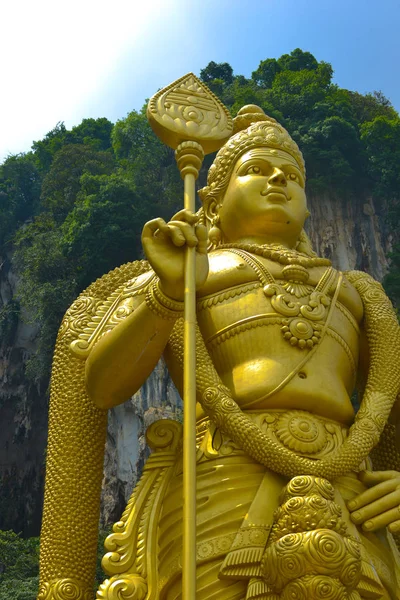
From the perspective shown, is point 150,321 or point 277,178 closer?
point 150,321

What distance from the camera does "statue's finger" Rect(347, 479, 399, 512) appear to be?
315 cm

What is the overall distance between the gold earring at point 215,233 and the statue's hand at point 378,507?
5.10ft

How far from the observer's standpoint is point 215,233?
4.19 meters

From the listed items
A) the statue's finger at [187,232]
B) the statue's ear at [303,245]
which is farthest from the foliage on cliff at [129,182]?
the statue's finger at [187,232]

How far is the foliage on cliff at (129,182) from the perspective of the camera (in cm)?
1847

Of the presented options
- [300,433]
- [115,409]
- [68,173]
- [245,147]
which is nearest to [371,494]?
[300,433]

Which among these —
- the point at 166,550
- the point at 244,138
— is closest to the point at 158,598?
the point at 166,550

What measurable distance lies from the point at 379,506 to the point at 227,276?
3.96ft

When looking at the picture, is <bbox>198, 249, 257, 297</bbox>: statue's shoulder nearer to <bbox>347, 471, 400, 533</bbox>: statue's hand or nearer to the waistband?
the waistband

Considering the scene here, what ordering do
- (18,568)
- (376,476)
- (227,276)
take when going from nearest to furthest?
(376,476), (227,276), (18,568)

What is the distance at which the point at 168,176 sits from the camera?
2123cm

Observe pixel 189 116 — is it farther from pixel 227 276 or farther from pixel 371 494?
pixel 371 494

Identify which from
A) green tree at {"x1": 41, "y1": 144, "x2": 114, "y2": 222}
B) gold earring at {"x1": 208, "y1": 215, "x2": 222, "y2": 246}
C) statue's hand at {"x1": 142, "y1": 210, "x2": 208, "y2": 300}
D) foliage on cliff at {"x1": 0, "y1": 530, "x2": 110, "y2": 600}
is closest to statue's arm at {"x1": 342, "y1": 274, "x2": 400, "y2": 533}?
gold earring at {"x1": 208, "y1": 215, "x2": 222, "y2": 246}

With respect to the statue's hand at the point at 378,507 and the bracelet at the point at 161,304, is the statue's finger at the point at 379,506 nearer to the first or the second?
the statue's hand at the point at 378,507
